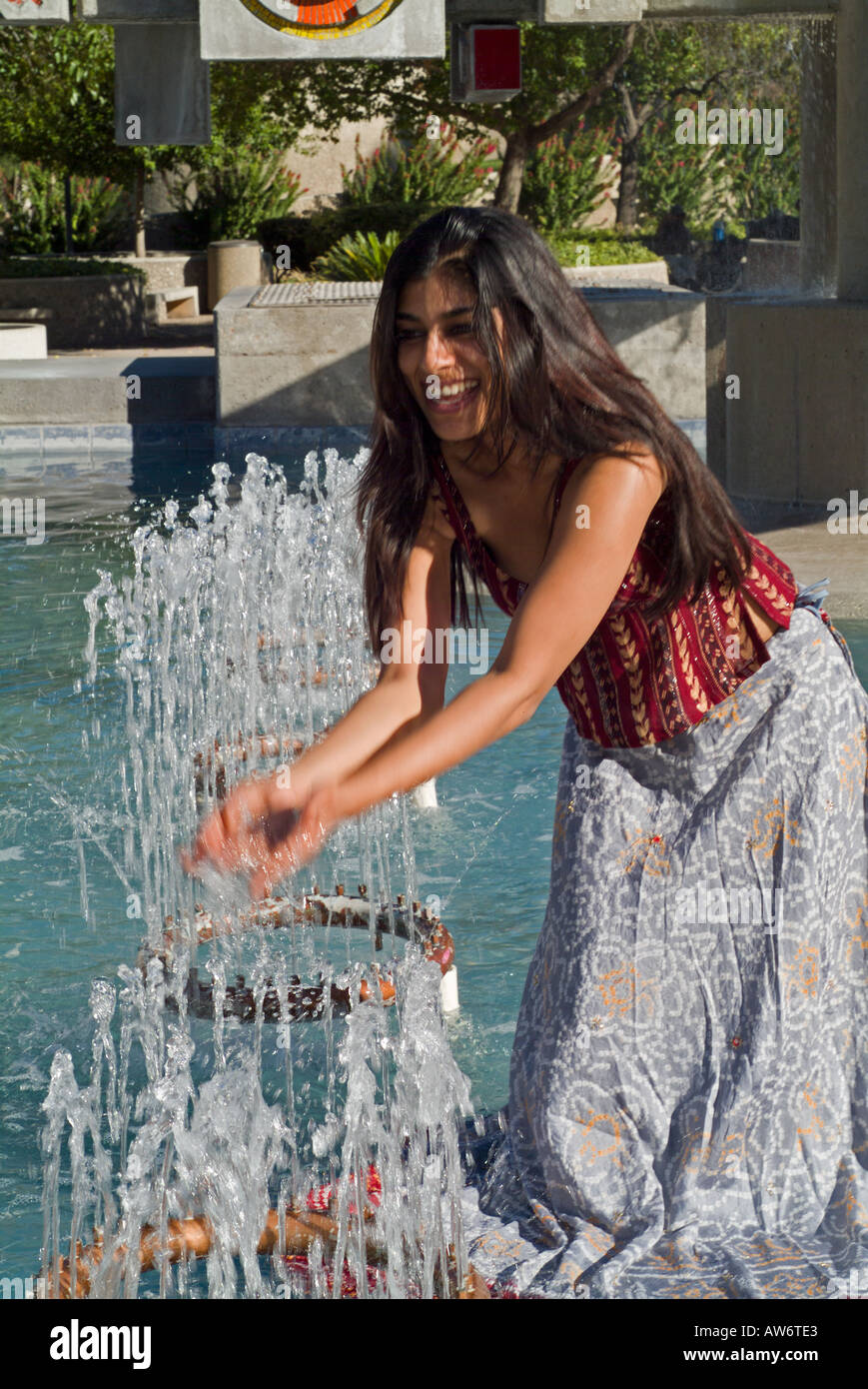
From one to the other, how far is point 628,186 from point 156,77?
2304cm

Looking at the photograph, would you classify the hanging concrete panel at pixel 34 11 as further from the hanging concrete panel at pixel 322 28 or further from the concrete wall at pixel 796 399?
Result: the concrete wall at pixel 796 399

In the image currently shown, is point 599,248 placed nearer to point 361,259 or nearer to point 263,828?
point 361,259

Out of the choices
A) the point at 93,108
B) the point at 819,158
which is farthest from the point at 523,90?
the point at 819,158

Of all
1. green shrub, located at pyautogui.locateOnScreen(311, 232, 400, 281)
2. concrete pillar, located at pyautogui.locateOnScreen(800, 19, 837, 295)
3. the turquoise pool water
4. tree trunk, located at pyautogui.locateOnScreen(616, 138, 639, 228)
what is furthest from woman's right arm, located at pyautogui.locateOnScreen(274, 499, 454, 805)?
tree trunk, located at pyautogui.locateOnScreen(616, 138, 639, 228)

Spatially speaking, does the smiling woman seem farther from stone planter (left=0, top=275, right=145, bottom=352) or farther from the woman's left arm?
stone planter (left=0, top=275, right=145, bottom=352)

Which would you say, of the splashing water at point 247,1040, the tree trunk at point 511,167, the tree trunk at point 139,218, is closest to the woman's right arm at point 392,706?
the splashing water at point 247,1040

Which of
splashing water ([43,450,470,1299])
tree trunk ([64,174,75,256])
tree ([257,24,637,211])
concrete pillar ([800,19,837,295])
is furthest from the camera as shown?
tree trunk ([64,174,75,256])

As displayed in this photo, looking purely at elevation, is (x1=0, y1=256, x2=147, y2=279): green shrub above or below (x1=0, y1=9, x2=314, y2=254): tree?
below

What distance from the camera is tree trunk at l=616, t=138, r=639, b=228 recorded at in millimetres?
30125

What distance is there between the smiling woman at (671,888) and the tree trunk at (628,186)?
28.8 metres

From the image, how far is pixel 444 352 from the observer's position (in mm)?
2283

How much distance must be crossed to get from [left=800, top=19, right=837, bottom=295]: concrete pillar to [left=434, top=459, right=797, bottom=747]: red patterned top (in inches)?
310

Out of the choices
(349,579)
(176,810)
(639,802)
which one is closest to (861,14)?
(349,579)
